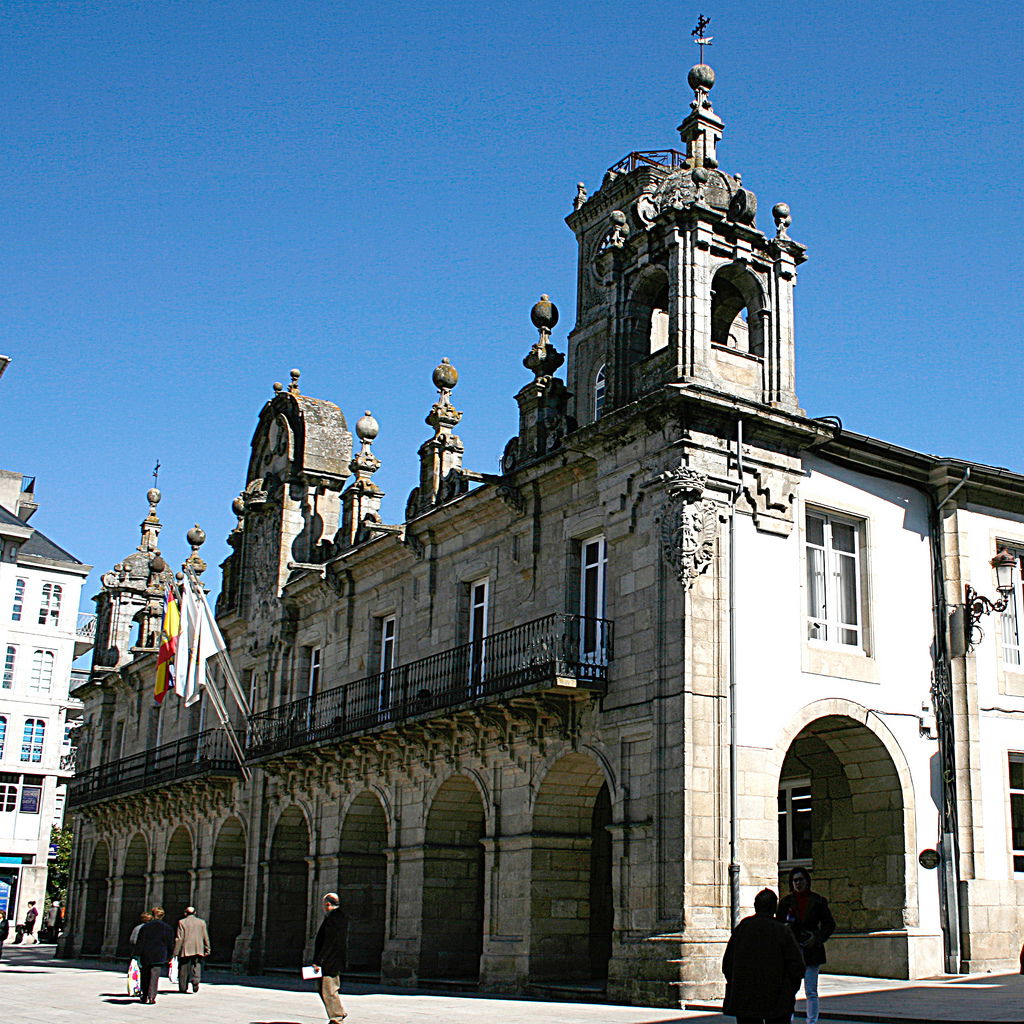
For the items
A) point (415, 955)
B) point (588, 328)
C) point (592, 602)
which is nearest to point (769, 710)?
point (592, 602)

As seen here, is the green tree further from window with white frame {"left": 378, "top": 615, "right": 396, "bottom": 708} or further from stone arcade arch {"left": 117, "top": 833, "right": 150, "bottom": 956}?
window with white frame {"left": 378, "top": 615, "right": 396, "bottom": 708}

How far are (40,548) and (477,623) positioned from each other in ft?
144

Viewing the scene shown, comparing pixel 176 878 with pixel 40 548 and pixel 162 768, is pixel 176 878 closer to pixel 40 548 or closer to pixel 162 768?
pixel 162 768

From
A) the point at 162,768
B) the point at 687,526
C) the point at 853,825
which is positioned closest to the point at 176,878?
the point at 162,768

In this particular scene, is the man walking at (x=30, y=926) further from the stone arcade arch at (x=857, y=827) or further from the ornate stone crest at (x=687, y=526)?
the ornate stone crest at (x=687, y=526)

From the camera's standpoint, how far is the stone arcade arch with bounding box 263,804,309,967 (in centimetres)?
2622

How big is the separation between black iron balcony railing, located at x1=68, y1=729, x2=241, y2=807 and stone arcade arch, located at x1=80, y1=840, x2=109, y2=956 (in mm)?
1738

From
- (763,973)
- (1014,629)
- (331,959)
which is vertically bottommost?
(331,959)

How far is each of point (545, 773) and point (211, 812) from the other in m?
13.9

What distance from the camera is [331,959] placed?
12.7 metres

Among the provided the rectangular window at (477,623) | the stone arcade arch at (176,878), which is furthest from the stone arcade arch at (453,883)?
the stone arcade arch at (176,878)

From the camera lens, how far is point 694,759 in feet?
53.1

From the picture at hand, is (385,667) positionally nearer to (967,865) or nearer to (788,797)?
(788,797)

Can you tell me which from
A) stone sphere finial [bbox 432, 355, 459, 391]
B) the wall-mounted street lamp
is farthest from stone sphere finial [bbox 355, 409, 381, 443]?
the wall-mounted street lamp
